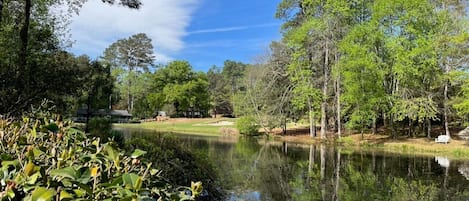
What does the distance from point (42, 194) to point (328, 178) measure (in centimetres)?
1243

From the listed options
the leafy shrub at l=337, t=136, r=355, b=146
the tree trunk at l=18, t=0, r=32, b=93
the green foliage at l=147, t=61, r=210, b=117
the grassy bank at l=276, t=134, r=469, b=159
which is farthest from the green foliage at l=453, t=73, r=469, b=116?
the green foliage at l=147, t=61, r=210, b=117

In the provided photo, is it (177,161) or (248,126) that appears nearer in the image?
(177,161)

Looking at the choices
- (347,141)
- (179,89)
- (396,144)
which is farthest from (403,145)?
(179,89)

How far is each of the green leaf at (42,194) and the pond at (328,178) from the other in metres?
7.23

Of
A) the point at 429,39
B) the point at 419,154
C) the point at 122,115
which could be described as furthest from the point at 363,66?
the point at 122,115

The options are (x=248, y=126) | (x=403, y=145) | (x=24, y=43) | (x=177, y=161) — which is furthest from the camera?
(x=248, y=126)

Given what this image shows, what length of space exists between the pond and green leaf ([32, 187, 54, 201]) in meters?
7.23

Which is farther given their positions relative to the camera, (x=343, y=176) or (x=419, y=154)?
(x=419, y=154)

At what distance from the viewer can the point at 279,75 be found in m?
31.0

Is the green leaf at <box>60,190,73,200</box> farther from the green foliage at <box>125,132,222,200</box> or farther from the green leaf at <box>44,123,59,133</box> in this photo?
the green foliage at <box>125,132,222,200</box>

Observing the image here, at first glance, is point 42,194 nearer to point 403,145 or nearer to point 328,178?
point 328,178

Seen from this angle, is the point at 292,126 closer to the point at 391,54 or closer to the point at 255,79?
the point at 255,79

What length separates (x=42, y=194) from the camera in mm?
1038

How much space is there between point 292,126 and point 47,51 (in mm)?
27500
